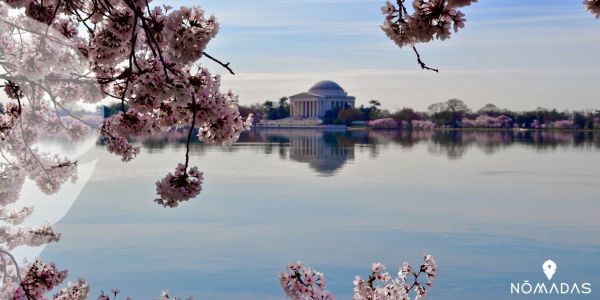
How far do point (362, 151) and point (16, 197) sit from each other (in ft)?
137

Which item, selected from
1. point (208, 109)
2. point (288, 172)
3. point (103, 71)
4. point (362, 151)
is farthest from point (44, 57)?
point (362, 151)

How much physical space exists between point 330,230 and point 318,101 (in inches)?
4116

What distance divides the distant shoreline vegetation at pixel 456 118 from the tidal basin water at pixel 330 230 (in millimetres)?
72765

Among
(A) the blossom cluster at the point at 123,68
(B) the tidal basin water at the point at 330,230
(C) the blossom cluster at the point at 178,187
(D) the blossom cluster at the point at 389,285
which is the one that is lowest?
(B) the tidal basin water at the point at 330,230

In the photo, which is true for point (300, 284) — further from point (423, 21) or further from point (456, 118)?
point (456, 118)

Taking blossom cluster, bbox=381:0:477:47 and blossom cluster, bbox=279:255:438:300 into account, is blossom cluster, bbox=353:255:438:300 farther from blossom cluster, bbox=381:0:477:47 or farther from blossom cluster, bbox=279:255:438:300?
blossom cluster, bbox=381:0:477:47

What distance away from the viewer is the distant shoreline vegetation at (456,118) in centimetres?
10338

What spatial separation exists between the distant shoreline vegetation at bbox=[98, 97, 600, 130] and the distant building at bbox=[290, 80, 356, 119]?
4403 millimetres

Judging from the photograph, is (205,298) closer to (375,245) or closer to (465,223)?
(375,245)

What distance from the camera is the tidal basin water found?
13.3 meters

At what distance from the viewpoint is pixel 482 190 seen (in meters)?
26.4

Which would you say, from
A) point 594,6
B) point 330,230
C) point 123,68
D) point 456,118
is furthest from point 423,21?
point 456,118

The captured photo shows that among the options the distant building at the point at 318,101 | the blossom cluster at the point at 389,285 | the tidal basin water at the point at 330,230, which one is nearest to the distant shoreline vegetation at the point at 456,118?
the distant building at the point at 318,101

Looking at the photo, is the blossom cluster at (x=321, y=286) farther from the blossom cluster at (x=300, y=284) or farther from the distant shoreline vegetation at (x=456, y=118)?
the distant shoreline vegetation at (x=456, y=118)
